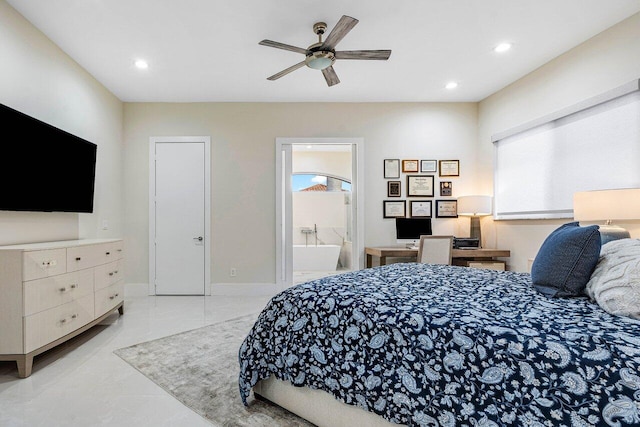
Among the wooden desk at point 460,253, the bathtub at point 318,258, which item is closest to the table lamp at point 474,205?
the wooden desk at point 460,253

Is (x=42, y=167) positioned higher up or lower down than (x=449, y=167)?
lower down

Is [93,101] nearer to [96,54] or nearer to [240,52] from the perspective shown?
[96,54]

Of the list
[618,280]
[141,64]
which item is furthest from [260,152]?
[618,280]

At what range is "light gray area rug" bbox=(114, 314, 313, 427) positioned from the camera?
5.50 ft

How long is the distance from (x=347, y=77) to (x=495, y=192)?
245cm

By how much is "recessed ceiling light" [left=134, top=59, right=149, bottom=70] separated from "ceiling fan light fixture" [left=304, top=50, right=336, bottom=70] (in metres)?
1.85

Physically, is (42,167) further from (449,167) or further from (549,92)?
(549,92)

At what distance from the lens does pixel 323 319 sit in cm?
151

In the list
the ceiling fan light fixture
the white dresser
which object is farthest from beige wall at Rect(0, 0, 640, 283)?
the ceiling fan light fixture

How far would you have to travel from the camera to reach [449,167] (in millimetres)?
4500

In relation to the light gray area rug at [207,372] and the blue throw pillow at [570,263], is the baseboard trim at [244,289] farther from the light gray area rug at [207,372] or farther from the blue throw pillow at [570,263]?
the blue throw pillow at [570,263]

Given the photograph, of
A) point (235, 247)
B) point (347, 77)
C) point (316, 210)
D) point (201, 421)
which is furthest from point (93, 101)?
point (316, 210)

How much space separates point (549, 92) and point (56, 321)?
16.3ft

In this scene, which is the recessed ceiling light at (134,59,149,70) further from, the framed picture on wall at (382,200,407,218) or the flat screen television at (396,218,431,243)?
the flat screen television at (396,218,431,243)
